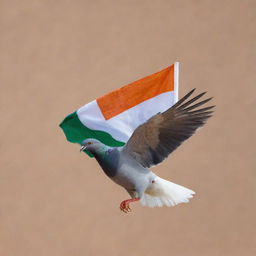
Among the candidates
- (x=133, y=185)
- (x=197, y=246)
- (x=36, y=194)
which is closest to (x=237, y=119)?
(x=197, y=246)

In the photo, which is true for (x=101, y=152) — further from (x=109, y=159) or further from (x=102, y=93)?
(x=102, y=93)

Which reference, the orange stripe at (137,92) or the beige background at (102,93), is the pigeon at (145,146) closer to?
the orange stripe at (137,92)

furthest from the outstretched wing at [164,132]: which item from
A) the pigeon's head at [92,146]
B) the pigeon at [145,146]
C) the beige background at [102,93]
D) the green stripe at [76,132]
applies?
the beige background at [102,93]

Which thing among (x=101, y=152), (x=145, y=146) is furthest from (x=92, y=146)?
(x=145, y=146)

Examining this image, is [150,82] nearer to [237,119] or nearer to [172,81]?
[172,81]

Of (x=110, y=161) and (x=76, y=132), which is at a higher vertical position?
(x=76, y=132)

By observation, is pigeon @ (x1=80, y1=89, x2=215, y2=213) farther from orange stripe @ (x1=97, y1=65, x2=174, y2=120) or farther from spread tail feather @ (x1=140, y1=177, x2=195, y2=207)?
orange stripe @ (x1=97, y1=65, x2=174, y2=120)
